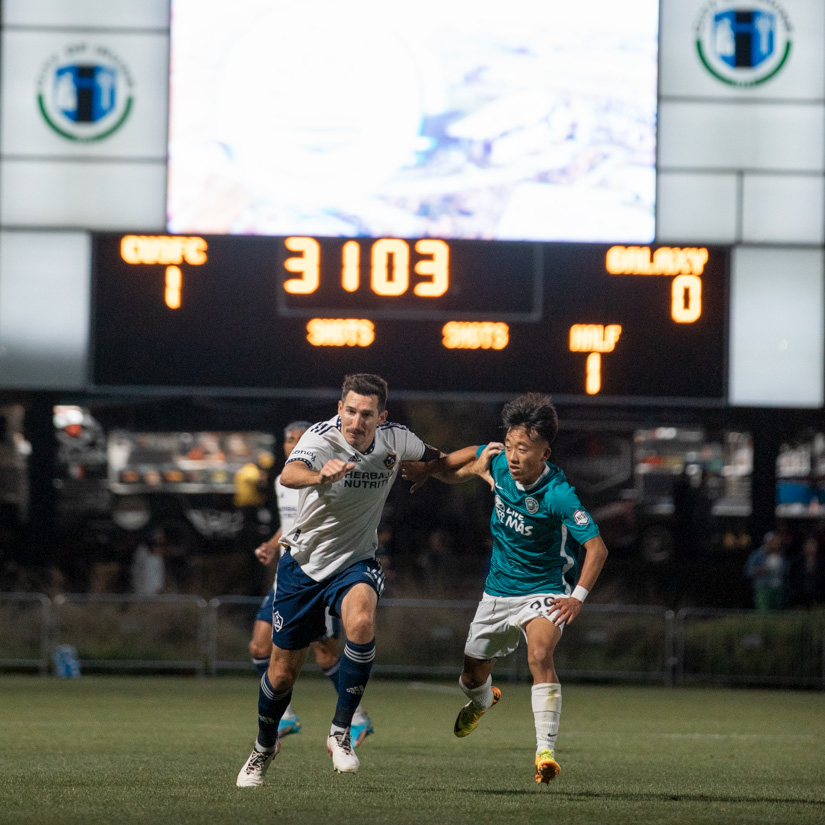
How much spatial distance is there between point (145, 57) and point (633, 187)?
547 centimetres

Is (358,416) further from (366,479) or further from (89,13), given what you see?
(89,13)

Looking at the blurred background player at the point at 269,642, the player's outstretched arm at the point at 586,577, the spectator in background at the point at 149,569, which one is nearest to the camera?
the player's outstretched arm at the point at 586,577

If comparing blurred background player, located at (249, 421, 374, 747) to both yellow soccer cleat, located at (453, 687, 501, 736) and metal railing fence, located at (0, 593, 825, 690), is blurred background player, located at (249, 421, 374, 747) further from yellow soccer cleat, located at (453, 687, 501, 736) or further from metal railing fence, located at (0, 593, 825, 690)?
metal railing fence, located at (0, 593, 825, 690)

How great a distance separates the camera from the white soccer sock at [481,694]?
8578 mm

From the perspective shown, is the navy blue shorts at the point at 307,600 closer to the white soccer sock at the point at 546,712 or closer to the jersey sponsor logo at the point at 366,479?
the jersey sponsor logo at the point at 366,479

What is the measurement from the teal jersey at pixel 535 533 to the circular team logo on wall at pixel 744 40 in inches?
411

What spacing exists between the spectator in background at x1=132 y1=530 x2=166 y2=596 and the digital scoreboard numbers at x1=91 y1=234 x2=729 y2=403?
3679 millimetres

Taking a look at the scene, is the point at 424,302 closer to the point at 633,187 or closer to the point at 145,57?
the point at 633,187

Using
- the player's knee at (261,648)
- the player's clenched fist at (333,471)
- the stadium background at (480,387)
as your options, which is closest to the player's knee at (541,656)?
the player's clenched fist at (333,471)

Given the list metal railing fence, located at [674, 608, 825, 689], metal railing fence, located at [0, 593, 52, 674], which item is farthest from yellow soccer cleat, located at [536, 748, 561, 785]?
metal railing fence, located at [0, 593, 52, 674]

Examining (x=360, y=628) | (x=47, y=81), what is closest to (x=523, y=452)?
(x=360, y=628)

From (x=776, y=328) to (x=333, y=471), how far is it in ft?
34.2

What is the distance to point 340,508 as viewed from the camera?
761 cm

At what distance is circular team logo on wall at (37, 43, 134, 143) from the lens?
663 inches
